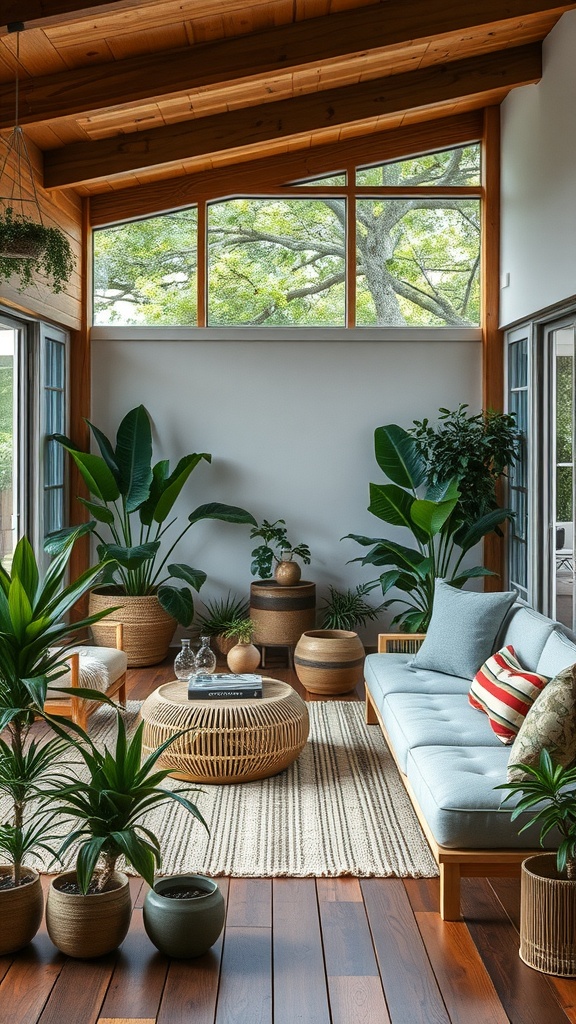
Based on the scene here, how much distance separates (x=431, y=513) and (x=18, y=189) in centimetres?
321

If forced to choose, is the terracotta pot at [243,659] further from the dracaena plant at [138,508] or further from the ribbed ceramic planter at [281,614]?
the ribbed ceramic planter at [281,614]

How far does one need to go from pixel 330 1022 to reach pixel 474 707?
1.83 meters

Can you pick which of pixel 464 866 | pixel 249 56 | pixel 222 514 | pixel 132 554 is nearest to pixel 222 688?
pixel 464 866

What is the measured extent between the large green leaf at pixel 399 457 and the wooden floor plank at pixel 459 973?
4.17m

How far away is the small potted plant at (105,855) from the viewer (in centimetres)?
277

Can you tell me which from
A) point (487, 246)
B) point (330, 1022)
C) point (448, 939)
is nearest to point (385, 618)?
point (487, 246)

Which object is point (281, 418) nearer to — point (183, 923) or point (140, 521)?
point (140, 521)

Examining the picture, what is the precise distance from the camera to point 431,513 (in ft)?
20.9

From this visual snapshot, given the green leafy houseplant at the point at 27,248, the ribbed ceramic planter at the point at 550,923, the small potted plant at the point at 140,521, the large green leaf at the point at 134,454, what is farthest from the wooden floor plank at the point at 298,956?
the large green leaf at the point at 134,454

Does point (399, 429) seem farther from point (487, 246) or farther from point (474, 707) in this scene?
point (474, 707)

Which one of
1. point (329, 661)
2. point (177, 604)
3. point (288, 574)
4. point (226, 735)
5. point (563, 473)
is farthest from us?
point (288, 574)

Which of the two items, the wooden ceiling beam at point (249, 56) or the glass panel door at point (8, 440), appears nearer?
the wooden ceiling beam at point (249, 56)

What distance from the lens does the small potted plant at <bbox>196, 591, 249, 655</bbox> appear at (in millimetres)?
7230

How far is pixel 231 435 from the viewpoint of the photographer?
755cm
